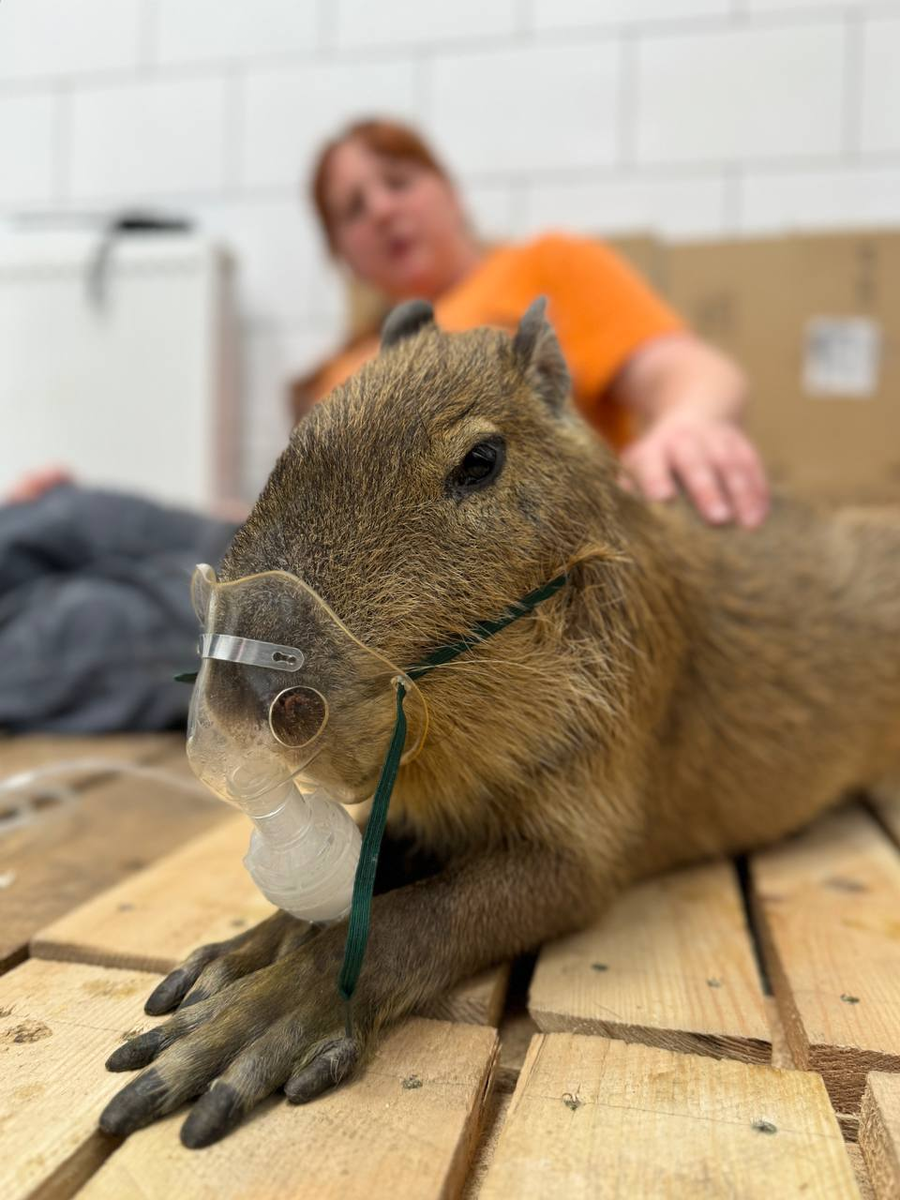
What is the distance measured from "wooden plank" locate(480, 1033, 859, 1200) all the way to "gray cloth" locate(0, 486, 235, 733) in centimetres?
141

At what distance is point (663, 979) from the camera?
103 centimetres

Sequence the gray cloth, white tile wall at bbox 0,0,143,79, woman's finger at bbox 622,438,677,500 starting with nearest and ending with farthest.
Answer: woman's finger at bbox 622,438,677,500 < the gray cloth < white tile wall at bbox 0,0,143,79

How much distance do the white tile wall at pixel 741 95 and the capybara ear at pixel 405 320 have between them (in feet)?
8.76

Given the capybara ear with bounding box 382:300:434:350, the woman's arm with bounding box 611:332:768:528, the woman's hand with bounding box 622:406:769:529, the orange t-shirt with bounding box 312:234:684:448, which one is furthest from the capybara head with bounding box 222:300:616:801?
Answer: the orange t-shirt with bounding box 312:234:684:448

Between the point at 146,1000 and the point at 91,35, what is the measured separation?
172 inches

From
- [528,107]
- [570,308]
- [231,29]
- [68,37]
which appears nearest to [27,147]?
[68,37]

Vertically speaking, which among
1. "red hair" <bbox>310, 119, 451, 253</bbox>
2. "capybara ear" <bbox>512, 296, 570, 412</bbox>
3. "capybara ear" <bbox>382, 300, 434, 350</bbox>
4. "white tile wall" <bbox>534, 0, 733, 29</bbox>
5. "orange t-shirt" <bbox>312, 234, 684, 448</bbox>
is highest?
"white tile wall" <bbox>534, 0, 733, 29</bbox>

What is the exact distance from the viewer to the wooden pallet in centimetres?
70

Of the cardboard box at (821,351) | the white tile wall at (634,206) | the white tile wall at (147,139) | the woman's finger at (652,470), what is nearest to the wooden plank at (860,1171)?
the woman's finger at (652,470)

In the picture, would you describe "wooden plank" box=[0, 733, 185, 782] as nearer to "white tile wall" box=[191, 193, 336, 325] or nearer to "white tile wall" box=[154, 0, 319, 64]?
"white tile wall" box=[191, 193, 336, 325]

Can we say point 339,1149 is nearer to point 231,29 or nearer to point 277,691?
point 277,691

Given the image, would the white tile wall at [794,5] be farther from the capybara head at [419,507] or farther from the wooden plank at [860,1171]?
the wooden plank at [860,1171]

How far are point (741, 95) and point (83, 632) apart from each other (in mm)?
2893

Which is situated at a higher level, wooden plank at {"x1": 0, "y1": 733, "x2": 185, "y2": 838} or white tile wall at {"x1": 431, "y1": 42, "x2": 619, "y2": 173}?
white tile wall at {"x1": 431, "y1": 42, "x2": 619, "y2": 173}
